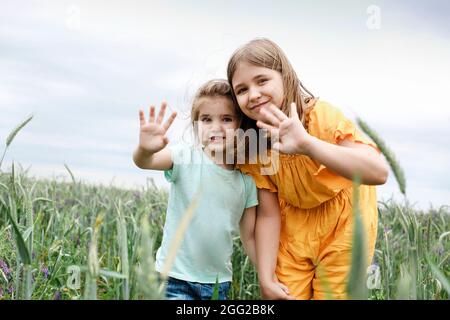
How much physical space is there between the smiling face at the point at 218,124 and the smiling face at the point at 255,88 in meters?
0.09

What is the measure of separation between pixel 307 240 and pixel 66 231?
99 centimetres

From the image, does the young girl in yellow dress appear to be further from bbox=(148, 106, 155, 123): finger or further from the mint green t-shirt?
bbox=(148, 106, 155, 123): finger

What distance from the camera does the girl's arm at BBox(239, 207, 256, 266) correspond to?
2014 mm

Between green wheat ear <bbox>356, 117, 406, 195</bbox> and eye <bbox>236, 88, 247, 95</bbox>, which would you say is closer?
green wheat ear <bbox>356, 117, 406, 195</bbox>

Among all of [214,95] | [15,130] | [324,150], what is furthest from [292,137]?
[15,130]

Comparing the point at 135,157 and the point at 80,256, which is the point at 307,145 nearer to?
the point at 135,157

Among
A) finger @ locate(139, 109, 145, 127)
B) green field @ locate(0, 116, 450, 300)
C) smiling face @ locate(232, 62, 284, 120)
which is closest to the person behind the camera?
green field @ locate(0, 116, 450, 300)

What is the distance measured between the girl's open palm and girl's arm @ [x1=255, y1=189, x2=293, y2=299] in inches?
18.5

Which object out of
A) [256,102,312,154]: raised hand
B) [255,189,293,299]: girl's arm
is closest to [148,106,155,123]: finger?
[256,102,312,154]: raised hand

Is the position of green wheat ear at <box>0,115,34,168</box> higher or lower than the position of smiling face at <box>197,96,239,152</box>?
lower

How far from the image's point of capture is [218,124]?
193 cm

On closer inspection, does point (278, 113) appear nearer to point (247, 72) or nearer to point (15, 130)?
point (247, 72)

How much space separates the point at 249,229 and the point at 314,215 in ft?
0.79
